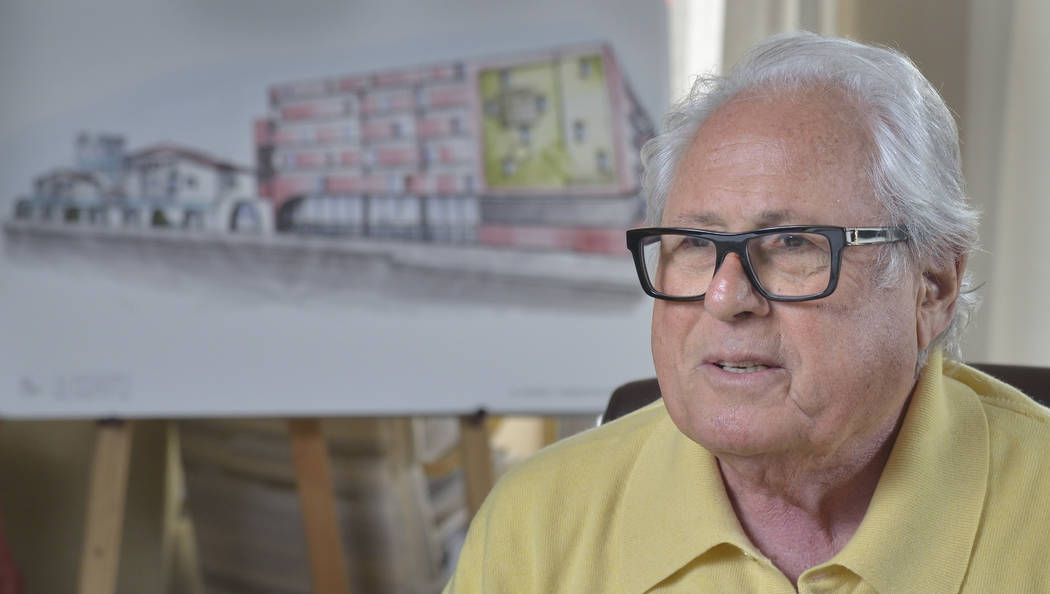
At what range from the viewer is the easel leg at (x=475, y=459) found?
2281 mm

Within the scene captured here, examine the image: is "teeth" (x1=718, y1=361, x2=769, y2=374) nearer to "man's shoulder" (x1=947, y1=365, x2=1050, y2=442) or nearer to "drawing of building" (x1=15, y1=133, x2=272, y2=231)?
"man's shoulder" (x1=947, y1=365, x2=1050, y2=442)

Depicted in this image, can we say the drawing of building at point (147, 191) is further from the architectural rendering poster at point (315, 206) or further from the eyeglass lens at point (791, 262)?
the eyeglass lens at point (791, 262)

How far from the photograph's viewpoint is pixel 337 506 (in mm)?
2693

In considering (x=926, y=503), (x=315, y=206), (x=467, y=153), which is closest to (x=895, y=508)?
(x=926, y=503)

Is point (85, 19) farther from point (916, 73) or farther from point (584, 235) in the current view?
point (916, 73)

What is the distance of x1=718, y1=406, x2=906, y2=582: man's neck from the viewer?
992mm

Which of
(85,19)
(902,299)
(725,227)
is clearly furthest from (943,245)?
(85,19)

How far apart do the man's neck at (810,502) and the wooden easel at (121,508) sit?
1440 millimetres

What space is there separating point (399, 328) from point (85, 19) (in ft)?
3.15

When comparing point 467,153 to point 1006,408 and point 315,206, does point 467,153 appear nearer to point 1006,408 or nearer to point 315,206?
point 315,206

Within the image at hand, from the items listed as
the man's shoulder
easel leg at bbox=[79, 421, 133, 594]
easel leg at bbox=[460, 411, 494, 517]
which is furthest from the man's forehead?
easel leg at bbox=[79, 421, 133, 594]

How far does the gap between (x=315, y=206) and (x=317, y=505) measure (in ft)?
2.18

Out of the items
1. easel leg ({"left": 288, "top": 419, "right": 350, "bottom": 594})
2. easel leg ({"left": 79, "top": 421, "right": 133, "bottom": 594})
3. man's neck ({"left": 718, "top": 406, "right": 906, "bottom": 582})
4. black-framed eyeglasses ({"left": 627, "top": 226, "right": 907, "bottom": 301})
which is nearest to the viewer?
black-framed eyeglasses ({"left": 627, "top": 226, "right": 907, "bottom": 301})

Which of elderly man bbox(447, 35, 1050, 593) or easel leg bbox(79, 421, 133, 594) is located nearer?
elderly man bbox(447, 35, 1050, 593)
